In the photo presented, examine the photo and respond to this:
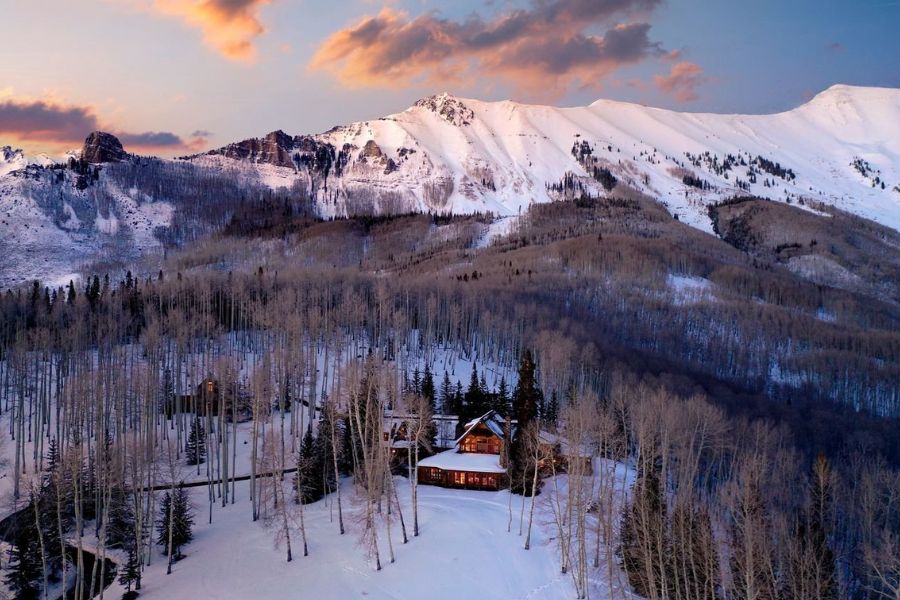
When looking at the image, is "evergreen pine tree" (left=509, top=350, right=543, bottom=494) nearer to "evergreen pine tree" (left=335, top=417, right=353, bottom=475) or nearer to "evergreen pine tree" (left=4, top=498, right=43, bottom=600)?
"evergreen pine tree" (left=335, top=417, right=353, bottom=475)

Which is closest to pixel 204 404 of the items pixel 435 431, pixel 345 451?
pixel 345 451

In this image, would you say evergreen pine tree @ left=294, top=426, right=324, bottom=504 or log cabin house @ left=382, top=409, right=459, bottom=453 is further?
log cabin house @ left=382, top=409, right=459, bottom=453

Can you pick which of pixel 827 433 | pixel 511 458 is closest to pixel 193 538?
pixel 511 458

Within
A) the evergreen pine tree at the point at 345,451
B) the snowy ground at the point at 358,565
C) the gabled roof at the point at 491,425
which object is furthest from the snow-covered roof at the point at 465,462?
the snowy ground at the point at 358,565

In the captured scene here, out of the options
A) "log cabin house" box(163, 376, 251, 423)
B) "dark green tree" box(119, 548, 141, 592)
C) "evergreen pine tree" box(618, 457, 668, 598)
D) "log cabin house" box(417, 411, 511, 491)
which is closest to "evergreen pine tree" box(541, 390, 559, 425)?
"log cabin house" box(417, 411, 511, 491)

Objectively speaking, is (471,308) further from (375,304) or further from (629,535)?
(629,535)

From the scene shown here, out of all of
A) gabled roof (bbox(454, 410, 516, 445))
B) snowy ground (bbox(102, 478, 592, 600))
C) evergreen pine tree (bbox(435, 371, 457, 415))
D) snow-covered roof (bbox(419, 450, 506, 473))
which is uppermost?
gabled roof (bbox(454, 410, 516, 445))
